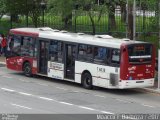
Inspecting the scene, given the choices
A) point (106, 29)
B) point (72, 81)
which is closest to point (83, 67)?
point (72, 81)

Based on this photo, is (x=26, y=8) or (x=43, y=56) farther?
(x=26, y=8)

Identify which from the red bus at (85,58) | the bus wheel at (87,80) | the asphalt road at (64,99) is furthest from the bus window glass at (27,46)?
the bus wheel at (87,80)

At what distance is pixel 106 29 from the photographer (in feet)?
116

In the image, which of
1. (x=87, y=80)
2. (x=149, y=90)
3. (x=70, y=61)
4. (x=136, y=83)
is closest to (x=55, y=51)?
(x=70, y=61)

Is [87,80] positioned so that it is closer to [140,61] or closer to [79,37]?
[79,37]

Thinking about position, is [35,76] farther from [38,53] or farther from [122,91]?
[122,91]

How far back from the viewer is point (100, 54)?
2527 cm

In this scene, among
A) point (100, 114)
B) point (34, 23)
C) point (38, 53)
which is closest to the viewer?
point (100, 114)

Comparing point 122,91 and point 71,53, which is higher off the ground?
point 71,53

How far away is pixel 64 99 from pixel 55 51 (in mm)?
5676

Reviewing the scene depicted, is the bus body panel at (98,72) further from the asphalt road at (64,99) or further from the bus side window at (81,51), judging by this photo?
the asphalt road at (64,99)

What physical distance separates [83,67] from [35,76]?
16.4ft

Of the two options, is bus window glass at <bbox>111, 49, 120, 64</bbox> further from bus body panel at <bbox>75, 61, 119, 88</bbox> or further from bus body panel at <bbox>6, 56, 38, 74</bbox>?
bus body panel at <bbox>6, 56, 38, 74</bbox>

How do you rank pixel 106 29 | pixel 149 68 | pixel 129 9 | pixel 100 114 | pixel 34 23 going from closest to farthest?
pixel 100 114, pixel 149 68, pixel 129 9, pixel 106 29, pixel 34 23
